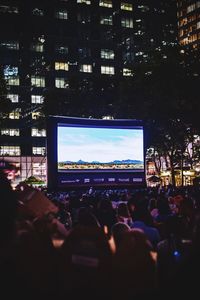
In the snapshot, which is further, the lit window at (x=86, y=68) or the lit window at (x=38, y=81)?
the lit window at (x=86, y=68)

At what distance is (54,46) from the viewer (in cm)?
8762

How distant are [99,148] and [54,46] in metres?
71.0

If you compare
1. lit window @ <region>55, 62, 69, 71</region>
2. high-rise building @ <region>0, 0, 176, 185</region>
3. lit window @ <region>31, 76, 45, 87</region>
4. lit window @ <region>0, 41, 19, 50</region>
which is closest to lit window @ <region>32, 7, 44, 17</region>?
high-rise building @ <region>0, 0, 176, 185</region>

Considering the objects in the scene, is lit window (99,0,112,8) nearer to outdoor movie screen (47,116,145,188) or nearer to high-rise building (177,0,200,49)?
high-rise building (177,0,200,49)

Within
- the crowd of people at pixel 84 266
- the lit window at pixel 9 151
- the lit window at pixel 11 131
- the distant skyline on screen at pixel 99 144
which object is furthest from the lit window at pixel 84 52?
the crowd of people at pixel 84 266

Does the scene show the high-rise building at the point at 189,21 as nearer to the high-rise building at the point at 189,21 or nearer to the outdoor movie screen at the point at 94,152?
the high-rise building at the point at 189,21

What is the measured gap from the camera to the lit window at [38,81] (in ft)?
275

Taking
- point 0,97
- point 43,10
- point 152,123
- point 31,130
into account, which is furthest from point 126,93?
point 43,10

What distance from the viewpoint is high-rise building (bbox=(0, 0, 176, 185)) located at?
81250 mm

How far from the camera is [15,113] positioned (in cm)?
8206

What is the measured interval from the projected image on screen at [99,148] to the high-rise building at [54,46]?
52.1 m

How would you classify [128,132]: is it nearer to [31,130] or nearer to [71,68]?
[31,130]

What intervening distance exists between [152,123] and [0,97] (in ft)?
38.0

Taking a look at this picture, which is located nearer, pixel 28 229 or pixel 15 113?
pixel 28 229
